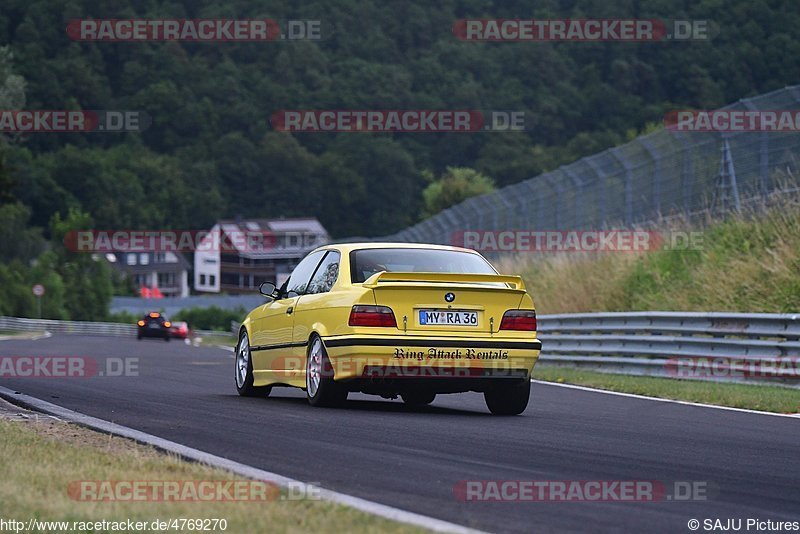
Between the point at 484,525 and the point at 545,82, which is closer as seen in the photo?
the point at 484,525

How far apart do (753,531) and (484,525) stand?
1.16m

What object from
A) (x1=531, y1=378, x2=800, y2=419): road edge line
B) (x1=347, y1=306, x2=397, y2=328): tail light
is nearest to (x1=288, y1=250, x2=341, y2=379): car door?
(x1=347, y1=306, x2=397, y2=328): tail light

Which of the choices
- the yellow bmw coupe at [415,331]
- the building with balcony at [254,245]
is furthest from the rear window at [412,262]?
the building with balcony at [254,245]

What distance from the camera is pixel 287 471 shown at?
7734 millimetres

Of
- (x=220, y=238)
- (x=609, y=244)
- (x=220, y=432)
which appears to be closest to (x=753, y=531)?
(x=220, y=432)

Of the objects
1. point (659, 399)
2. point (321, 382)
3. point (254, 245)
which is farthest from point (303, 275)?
point (254, 245)

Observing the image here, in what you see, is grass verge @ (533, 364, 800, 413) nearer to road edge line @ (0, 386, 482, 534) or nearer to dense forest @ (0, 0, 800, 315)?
road edge line @ (0, 386, 482, 534)

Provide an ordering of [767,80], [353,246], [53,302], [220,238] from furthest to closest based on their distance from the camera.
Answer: [220,238]
[767,80]
[53,302]
[353,246]

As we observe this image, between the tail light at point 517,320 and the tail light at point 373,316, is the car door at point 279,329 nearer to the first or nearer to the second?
the tail light at point 373,316

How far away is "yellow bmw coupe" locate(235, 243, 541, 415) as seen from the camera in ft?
38.2

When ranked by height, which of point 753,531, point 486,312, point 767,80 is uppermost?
point 767,80

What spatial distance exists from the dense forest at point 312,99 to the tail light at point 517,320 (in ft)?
370

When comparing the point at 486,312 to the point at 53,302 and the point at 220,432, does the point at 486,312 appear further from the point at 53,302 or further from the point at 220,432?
the point at 53,302

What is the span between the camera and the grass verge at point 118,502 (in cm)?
597
